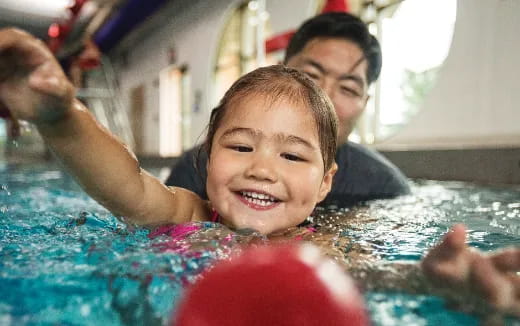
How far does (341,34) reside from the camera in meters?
2.26

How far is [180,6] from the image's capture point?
30.9 feet

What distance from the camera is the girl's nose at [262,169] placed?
124 cm

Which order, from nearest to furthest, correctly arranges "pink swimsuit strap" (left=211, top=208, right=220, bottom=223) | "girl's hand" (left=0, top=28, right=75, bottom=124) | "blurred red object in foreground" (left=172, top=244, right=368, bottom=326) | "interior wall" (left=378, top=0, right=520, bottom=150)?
"blurred red object in foreground" (left=172, top=244, right=368, bottom=326) < "girl's hand" (left=0, top=28, right=75, bottom=124) < "pink swimsuit strap" (left=211, top=208, right=220, bottom=223) < "interior wall" (left=378, top=0, right=520, bottom=150)

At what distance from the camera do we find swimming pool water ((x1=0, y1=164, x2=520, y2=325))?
745mm

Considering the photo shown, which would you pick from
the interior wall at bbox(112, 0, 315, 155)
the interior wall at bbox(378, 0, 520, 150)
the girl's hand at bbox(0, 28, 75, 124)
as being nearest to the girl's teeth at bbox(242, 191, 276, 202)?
the girl's hand at bbox(0, 28, 75, 124)

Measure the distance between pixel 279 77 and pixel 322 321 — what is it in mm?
1009

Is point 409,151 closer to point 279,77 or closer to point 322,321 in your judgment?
point 279,77

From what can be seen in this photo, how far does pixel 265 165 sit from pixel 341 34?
1265 mm

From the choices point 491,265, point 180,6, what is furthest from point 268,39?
point 491,265

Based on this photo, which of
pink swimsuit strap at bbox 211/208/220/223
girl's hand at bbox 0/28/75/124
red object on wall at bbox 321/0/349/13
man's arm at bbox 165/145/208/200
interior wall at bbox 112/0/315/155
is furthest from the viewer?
interior wall at bbox 112/0/315/155

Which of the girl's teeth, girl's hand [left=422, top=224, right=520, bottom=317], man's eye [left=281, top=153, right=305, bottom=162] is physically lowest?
girl's hand [left=422, top=224, right=520, bottom=317]

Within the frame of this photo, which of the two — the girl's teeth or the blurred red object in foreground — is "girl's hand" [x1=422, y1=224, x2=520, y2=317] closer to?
the blurred red object in foreground

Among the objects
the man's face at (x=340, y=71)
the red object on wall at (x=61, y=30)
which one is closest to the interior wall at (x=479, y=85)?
the man's face at (x=340, y=71)

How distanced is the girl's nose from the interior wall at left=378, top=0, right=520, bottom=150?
10.5 feet
